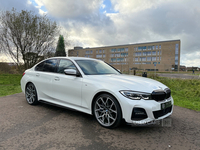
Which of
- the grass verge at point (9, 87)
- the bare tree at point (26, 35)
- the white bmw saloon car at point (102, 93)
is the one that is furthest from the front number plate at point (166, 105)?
the bare tree at point (26, 35)

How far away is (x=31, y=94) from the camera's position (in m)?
4.87

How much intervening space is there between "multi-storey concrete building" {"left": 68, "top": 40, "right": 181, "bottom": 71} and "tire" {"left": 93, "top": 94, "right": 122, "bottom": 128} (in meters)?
54.9

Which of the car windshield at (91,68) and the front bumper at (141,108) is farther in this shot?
the car windshield at (91,68)

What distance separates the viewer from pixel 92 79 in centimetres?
334

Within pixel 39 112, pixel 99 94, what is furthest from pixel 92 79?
pixel 39 112

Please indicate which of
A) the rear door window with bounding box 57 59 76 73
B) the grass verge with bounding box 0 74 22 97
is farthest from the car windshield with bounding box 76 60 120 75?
the grass verge with bounding box 0 74 22 97

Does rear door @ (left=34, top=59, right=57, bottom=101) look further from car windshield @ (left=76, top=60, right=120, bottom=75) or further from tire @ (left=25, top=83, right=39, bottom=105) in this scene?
car windshield @ (left=76, top=60, right=120, bottom=75)

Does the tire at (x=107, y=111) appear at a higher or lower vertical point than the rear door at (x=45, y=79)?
lower

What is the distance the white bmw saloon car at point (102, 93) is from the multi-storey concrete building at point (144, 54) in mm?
54147

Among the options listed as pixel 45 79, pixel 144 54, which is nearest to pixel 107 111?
pixel 45 79

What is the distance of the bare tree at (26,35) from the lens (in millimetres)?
20094

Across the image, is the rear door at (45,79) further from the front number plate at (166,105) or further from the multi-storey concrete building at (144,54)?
the multi-storey concrete building at (144,54)

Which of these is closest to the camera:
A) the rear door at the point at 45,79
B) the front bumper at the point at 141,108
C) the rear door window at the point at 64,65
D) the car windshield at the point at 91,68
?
the front bumper at the point at 141,108

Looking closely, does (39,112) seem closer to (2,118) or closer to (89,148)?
(2,118)
